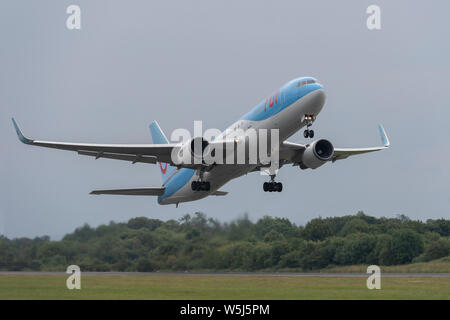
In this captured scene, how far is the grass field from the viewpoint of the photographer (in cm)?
2666

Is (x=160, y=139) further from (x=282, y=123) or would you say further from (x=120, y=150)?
(x=282, y=123)

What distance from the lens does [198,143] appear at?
35.3 meters

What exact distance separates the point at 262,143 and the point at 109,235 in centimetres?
1443

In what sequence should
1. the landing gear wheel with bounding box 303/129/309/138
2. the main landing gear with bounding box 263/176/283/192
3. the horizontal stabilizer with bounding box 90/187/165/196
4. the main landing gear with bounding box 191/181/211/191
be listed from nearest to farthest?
the landing gear wheel with bounding box 303/129/309/138, the main landing gear with bounding box 191/181/211/191, the main landing gear with bounding box 263/176/283/192, the horizontal stabilizer with bounding box 90/187/165/196

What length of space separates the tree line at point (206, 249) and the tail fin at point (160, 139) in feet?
10.8

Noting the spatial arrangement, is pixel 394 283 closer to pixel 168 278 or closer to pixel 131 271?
pixel 168 278

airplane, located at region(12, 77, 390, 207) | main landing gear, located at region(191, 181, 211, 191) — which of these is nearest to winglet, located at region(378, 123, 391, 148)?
airplane, located at region(12, 77, 390, 207)

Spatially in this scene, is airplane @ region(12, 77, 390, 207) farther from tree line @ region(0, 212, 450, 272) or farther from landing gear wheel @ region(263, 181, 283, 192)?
tree line @ region(0, 212, 450, 272)

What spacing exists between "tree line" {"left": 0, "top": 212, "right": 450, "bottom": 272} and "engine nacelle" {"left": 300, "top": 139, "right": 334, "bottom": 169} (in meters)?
6.60

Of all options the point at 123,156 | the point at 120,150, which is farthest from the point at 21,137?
the point at 123,156

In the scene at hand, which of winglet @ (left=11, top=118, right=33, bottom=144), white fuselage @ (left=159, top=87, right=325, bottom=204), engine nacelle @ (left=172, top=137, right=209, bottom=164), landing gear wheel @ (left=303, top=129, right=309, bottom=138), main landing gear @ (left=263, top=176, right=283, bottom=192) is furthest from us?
Answer: main landing gear @ (left=263, top=176, right=283, bottom=192)

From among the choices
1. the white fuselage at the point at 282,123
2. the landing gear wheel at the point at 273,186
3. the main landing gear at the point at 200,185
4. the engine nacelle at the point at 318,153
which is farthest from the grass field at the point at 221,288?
the engine nacelle at the point at 318,153
